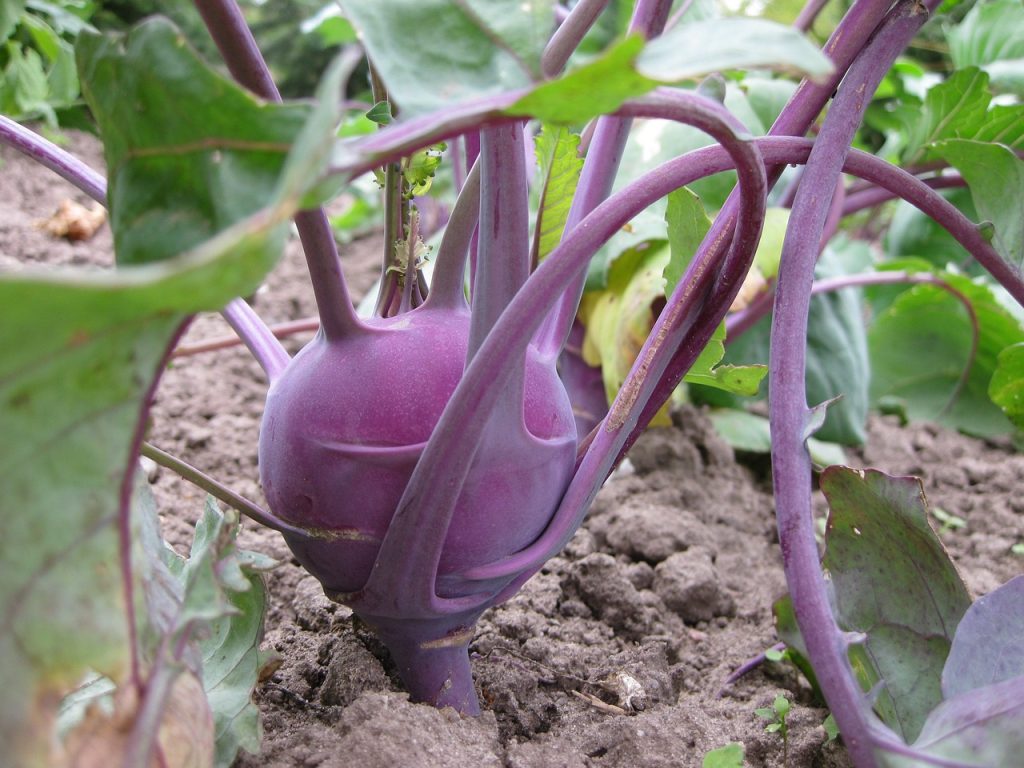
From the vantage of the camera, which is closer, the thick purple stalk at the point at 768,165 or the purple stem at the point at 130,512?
the purple stem at the point at 130,512

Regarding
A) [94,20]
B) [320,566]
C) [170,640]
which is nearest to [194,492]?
[320,566]

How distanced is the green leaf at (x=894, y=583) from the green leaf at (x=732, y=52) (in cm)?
32

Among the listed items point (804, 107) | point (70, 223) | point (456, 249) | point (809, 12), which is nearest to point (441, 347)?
point (456, 249)

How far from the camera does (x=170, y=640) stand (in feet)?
1.25

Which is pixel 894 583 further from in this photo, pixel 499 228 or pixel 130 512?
pixel 130 512

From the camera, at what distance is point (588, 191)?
685mm

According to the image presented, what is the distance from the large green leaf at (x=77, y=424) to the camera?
268 millimetres

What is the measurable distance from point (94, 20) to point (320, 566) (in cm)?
335

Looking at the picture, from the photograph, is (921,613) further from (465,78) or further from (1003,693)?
(465,78)

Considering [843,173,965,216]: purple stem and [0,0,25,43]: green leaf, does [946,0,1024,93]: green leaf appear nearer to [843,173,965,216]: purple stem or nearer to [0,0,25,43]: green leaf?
[843,173,965,216]: purple stem

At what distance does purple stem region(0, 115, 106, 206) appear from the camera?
57 cm

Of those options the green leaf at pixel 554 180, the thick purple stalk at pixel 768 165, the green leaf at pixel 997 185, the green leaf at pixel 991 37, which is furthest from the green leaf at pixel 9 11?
the green leaf at pixel 991 37

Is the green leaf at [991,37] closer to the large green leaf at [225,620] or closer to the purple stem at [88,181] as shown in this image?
the purple stem at [88,181]

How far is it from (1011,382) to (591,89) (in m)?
0.71
